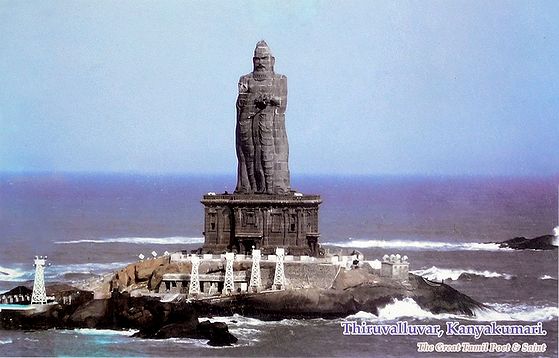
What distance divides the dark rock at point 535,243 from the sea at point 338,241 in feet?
1.41

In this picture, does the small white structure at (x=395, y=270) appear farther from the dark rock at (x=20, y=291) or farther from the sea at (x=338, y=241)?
the dark rock at (x=20, y=291)

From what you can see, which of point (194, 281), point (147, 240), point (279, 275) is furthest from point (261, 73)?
point (147, 240)

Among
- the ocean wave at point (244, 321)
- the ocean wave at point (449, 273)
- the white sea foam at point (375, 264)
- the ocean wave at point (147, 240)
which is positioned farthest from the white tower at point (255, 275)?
the ocean wave at point (147, 240)

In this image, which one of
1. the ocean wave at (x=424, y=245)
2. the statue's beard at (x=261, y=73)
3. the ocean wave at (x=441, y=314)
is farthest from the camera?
the ocean wave at (x=424, y=245)

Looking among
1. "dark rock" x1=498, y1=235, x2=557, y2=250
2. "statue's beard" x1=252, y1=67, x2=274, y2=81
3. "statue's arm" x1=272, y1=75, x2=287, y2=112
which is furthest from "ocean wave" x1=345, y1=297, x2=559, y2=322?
"dark rock" x1=498, y1=235, x2=557, y2=250

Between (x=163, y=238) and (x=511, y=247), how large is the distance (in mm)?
15934

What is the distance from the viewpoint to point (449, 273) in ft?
384

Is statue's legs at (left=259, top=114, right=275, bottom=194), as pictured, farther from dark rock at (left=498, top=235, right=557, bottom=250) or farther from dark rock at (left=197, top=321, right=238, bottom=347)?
dark rock at (left=498, top=235, right=557, bottom=250)

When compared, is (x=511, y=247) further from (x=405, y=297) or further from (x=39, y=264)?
(x=39, y=264)

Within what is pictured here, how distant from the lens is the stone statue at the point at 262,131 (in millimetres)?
105875

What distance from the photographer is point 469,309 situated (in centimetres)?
10362

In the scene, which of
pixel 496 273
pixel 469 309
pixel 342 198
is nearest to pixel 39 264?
pixel 469 309

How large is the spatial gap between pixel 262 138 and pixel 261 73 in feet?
8.19

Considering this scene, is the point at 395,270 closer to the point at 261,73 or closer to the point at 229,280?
the point at 229,280
